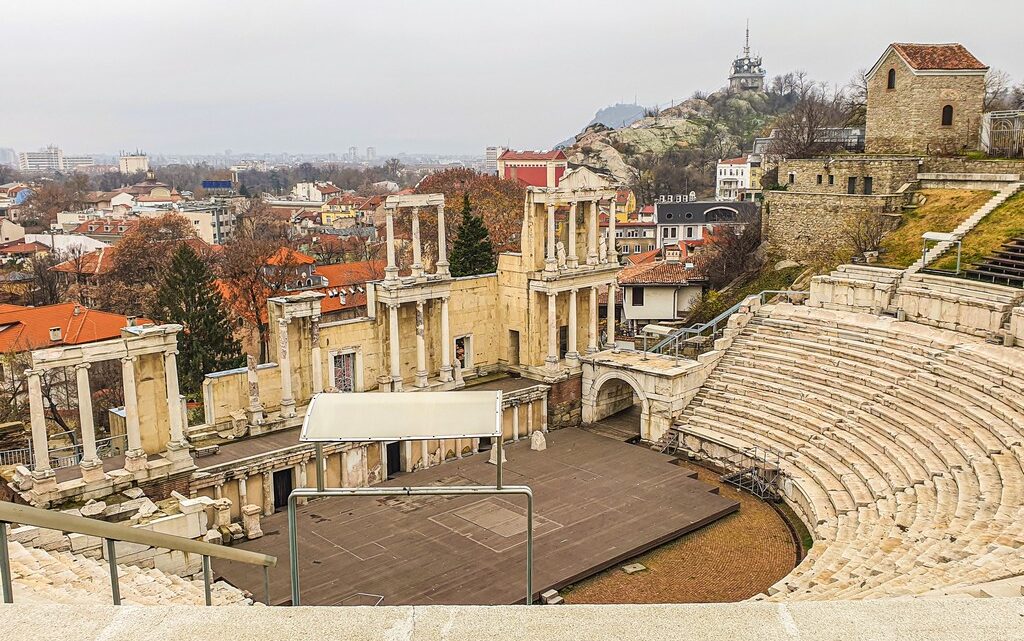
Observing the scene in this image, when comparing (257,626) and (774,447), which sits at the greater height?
(257,626)

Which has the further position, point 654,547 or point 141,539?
point 654,547

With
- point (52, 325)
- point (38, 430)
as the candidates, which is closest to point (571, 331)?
point (38, 430)

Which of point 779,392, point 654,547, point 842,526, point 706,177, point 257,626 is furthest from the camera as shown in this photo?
point 706,177

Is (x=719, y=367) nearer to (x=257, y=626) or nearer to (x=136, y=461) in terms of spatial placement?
(x=136, y=461)

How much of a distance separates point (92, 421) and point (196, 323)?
17.4m

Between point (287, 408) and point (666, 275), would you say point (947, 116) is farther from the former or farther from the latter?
point (287, 408)

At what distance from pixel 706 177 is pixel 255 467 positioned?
306 feet

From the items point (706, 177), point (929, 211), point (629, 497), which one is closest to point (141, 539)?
point (629, 497)

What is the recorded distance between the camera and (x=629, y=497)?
23.3 meters

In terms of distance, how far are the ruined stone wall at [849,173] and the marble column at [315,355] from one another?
2453 cm

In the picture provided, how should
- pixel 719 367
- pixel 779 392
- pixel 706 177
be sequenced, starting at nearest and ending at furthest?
pixel 779 392 < pixel 719 367 < pixel 706 177

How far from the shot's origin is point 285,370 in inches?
973

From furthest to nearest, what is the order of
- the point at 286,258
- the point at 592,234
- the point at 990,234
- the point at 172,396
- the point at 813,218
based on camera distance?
1. the point at 286,258
2. the point at 813,218
3. the point at 592,234
4. the point at 990,234
5. the point at 172,396

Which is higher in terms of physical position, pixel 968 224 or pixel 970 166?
pixel 970 166
